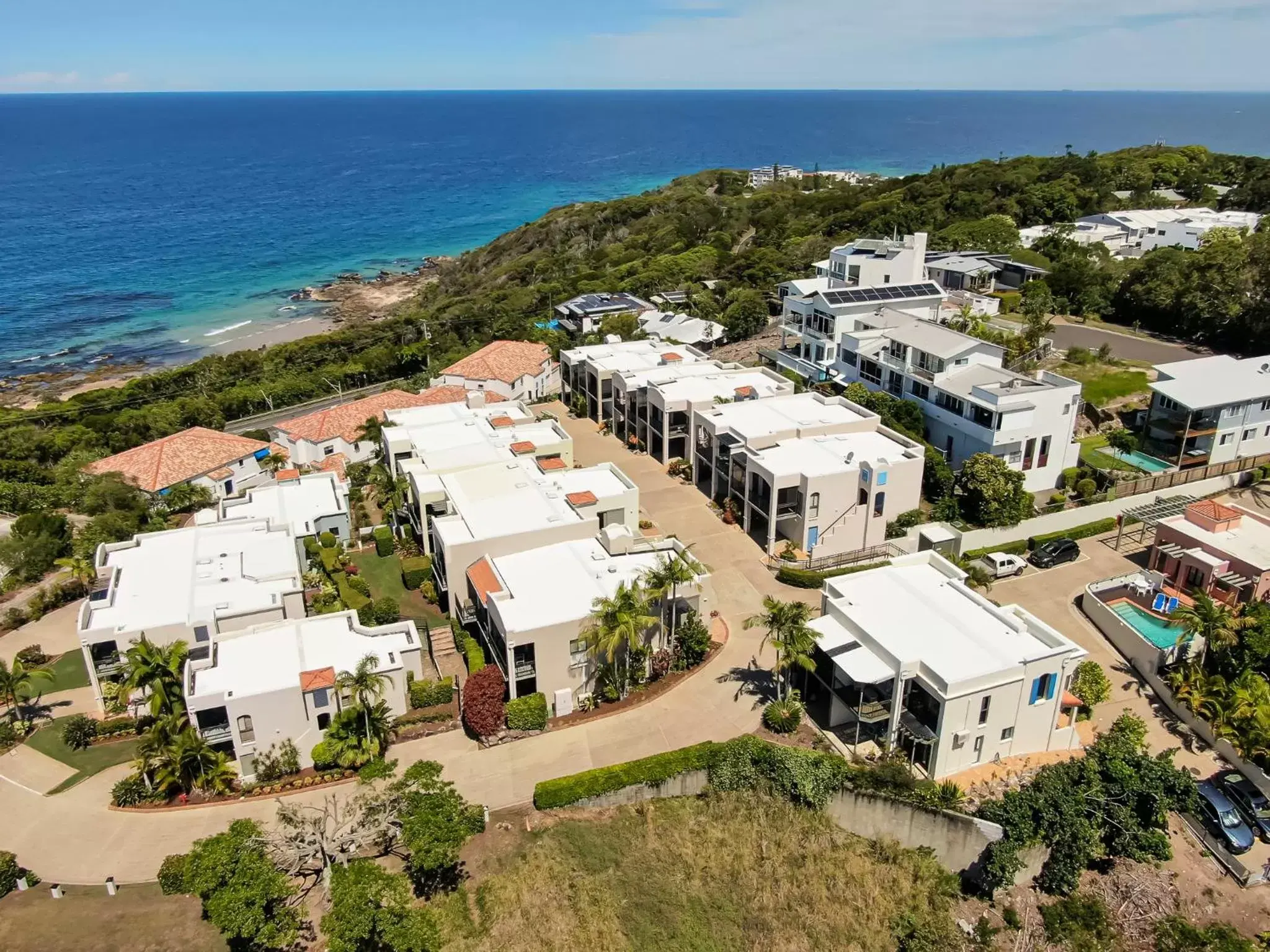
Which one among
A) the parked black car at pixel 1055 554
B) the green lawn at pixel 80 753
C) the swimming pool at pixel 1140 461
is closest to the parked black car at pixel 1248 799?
the parked black car at pixel 1055 554

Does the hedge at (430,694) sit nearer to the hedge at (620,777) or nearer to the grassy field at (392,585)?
the grassy field at (392,585)

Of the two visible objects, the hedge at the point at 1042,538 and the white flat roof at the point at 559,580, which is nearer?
the white flat roof at the point at 559,580

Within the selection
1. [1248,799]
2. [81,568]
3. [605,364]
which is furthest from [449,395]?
[1248,799]

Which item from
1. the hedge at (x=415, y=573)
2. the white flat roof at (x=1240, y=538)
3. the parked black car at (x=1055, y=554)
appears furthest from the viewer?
the parked black car at (x=1055, y=554)

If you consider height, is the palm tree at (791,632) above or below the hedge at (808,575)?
above

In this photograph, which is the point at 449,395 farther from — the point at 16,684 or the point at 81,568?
the point at 16,684
